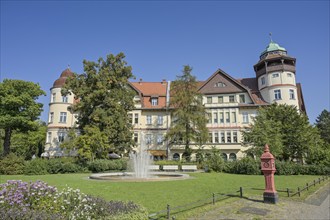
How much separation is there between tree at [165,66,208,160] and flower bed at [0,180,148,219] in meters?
33.6

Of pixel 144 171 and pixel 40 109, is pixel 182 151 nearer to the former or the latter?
pixel 144 171

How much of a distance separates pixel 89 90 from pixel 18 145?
32023mm

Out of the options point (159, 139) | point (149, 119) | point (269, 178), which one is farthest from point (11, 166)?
point (269, 178)

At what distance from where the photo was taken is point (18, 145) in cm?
5569

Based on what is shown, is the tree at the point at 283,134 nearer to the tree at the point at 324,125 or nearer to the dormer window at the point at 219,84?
the dormer window at the point at 219,84

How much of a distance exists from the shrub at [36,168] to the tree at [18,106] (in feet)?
40.3

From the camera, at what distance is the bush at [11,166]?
26344 mm

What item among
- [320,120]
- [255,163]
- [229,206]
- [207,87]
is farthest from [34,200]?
[320,120]

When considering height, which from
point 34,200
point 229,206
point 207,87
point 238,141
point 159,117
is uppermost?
point 207,87

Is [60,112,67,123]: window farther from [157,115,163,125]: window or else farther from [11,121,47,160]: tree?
[157,115,163,125]: window

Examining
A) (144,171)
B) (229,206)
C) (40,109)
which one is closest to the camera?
(229,206)

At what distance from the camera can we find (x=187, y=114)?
39.8 metres

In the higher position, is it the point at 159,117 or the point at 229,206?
the point at 159,117

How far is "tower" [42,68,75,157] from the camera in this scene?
1774 inches
